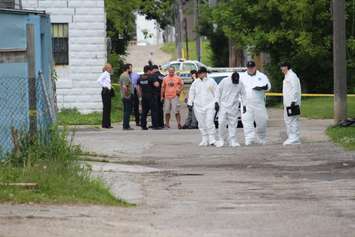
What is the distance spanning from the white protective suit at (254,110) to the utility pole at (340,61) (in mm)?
3851

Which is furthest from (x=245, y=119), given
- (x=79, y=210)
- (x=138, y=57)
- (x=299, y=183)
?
(x=138, y=57)

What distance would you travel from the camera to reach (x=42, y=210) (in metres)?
11.0

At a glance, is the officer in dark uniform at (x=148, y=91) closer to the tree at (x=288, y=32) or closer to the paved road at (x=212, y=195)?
the paved road at (x=212, y=195)

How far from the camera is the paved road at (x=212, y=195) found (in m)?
10.0

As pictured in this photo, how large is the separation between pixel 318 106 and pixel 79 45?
337 inches

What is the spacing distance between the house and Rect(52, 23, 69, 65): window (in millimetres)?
15256

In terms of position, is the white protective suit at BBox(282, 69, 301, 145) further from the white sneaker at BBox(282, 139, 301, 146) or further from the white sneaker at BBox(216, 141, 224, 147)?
the white sneaker at BBox(216, 141, 224, 147)

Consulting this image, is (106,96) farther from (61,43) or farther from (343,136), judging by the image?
(343,136)

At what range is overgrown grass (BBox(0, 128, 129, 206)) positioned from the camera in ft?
39.0

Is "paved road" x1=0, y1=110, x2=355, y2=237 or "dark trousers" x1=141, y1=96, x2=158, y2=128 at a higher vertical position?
"dark trousers" x1=141, y1=96, x2=158, y2=128

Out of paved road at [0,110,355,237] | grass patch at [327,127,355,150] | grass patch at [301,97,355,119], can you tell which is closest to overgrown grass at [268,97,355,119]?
grass patch at [301,97,355,119]

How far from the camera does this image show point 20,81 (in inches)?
599

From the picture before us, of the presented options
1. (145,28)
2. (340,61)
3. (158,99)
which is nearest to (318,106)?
(158,99)

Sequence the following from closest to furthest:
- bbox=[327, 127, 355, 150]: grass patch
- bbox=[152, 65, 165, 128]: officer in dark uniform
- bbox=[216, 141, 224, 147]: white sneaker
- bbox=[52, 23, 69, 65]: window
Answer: bbox=[327, 127, 355, 150]: grass patch, bbox=[216, 141, 224, 147]: white sneaker, bbox=[152, 65, 165, 128]: officer in dark uniform, bbox=[52, 23, 69, 65]: window
